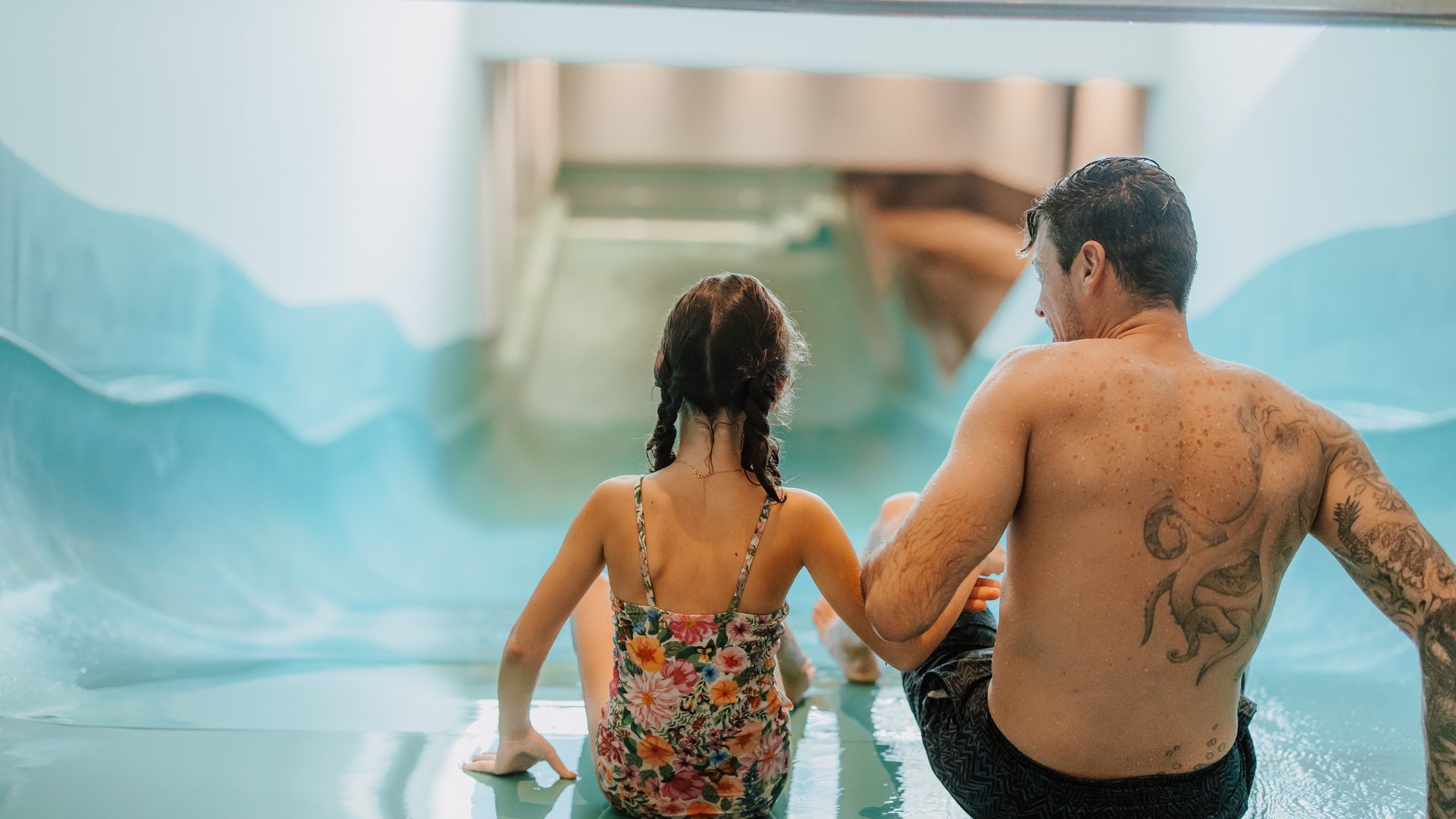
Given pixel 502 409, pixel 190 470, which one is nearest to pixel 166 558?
pixel 190 470

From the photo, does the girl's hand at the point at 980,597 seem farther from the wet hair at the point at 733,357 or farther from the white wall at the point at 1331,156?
the white wall at the point at 1331,156

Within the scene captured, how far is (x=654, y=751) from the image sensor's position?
1.57 meters

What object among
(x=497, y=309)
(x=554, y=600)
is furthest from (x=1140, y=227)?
(x=497, y=309)

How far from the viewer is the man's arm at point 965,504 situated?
4.21 ft

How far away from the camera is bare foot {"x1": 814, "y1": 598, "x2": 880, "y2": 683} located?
2.40 meters

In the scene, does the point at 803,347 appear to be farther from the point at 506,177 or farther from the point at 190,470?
the point at 506,177

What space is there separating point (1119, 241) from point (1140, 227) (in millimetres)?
31

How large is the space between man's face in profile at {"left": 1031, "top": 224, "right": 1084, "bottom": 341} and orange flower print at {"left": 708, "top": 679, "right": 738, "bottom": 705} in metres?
0.70

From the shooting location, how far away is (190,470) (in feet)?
11.3

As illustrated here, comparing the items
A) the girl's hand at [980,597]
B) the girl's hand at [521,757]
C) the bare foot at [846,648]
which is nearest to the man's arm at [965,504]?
the girl's hand at [980,597]

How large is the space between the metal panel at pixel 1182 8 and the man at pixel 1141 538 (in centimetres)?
91

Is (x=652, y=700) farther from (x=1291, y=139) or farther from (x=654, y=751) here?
(x=1291, y=139)

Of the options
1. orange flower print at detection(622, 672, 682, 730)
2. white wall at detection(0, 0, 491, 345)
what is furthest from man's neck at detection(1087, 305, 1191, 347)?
white wall at detection(0, 0, 491, 345)

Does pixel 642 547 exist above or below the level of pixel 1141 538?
below
